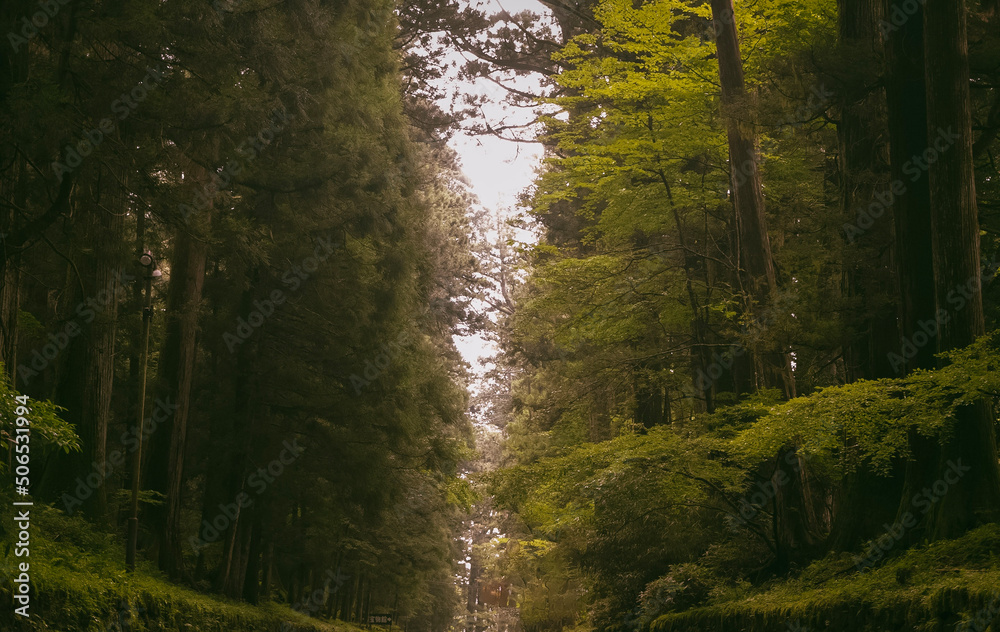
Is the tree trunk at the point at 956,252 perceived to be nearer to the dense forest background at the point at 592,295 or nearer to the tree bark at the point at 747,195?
the dense forest background at the point at 592,295

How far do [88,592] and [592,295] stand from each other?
1077 centimetres

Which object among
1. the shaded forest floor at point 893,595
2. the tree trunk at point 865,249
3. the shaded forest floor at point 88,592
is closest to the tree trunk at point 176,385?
the shaded forest floor at point 88,592

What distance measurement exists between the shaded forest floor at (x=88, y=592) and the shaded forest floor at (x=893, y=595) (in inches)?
273

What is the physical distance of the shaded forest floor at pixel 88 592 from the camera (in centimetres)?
696

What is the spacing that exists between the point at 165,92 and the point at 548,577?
77.4 feet

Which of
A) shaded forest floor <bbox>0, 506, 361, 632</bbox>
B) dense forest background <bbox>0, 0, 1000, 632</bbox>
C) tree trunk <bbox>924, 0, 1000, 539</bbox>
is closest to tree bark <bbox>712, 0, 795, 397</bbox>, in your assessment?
dense forest background <bbox>0, 0, 1000, 632</bbox>

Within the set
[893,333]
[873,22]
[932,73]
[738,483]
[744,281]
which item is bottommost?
[738,483]

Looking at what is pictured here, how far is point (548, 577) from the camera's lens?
97.6 ft

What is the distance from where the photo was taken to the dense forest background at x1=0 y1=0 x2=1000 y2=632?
879 cm

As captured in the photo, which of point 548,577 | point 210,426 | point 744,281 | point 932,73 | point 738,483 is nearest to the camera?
point 932,73

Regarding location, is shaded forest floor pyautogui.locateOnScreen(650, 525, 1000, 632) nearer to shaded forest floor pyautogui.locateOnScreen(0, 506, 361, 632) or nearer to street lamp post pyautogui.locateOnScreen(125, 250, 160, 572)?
shaded forest floor pyautogui.locateOnScreen(0, 506, 361, 632)

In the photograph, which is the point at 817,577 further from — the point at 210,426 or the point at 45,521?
the point at 210,426

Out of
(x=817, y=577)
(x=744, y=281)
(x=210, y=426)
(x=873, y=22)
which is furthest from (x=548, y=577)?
(x=873, y=22)

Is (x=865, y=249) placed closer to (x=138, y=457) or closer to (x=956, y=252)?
(x=956, y=252)
